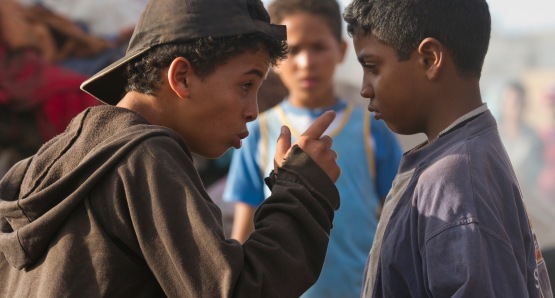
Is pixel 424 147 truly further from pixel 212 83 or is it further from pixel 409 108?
pixel 212 83

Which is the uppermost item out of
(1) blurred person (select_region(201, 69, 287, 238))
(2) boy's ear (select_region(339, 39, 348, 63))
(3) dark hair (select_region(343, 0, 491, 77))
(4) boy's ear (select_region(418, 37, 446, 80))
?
(3) dark hair (select_region(343, 0, 491, 77))

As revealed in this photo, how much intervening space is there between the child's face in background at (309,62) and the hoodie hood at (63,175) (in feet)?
6.17

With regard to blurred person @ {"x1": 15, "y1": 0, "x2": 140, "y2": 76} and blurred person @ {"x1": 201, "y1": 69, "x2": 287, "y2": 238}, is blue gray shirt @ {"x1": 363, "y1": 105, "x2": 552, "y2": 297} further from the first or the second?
blurred person @ {"x1": 15, "y1": 0, "x2": 140, "y2": 76}

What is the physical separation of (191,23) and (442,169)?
69cm

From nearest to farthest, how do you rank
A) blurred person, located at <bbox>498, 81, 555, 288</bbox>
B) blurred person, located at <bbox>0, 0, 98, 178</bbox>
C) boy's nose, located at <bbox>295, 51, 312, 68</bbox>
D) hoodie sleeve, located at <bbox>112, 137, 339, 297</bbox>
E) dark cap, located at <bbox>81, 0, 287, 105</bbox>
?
hoodie sleeve, located at <bbox>112, 137, 339, 297</bbox>, dark cap, located at <bbox>81, 0, 287, 105</bbox>, boy's nose, located at <bbox>295, 51, 312, 68</bbox>, blurred person, located at <bbox>0, 0, 98, 178</bbox>, blurred person, located at <bbox>498, 81, 555, 288</bbox>

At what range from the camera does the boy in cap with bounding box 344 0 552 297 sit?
6.79 ft

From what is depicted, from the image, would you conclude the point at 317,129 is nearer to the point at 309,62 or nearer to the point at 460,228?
the point at 460,228

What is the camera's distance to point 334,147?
3.87m

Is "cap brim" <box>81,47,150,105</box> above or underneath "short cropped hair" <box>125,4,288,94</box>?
underneath

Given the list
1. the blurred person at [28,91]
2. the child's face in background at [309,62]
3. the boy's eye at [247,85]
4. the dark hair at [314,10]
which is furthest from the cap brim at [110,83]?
the blurred person at [28,91]

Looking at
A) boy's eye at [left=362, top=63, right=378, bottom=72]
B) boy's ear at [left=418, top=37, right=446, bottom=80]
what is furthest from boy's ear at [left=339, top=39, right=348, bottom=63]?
boy's ear at [left=418, top=37, right=446, bottom=80]

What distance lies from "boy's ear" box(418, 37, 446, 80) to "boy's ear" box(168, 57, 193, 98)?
0.60m

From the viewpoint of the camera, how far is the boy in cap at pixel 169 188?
203 centimetres

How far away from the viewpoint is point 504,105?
7.09m
